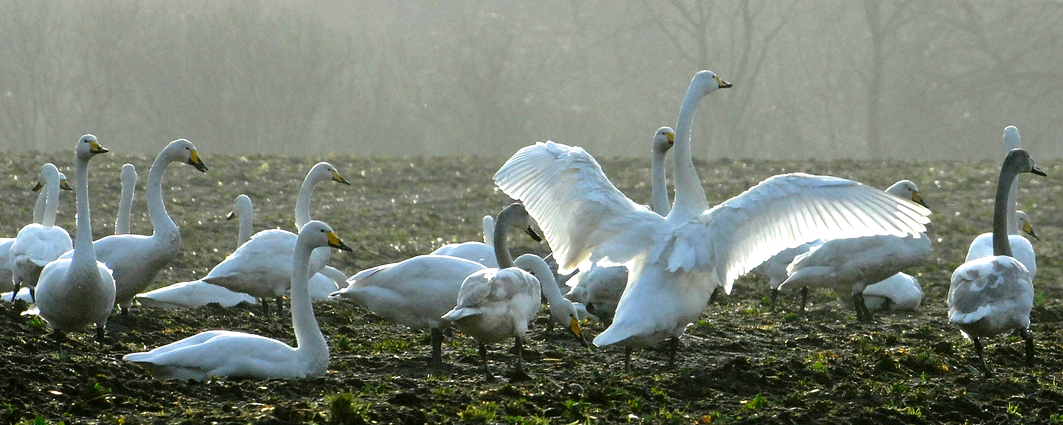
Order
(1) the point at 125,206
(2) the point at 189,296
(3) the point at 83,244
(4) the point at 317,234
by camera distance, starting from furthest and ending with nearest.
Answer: (1) the point at 125,206
(2) the point at 189,296
(3) the point at 83,244
(4) the point at 317,234

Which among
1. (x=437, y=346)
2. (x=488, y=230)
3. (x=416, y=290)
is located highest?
(x=488, y=230)

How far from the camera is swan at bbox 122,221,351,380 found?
7.20 m

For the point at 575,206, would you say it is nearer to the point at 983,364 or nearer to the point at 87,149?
the point at 983,364

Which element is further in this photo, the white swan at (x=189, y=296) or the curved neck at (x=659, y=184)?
the white swan at (x=189, y=296)

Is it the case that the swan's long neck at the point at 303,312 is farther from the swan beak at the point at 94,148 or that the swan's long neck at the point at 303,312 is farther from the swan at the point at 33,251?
the swan at the point at 33,251

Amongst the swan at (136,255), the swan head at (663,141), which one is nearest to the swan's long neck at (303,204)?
the swan at (136,255)

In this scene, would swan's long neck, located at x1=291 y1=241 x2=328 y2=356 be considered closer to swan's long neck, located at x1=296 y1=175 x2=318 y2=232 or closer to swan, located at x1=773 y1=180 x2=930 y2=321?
swan's long neck, located at x1=296 y1=175 x2=318 y2=232

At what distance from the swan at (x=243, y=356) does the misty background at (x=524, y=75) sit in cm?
3760

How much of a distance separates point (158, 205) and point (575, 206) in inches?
153

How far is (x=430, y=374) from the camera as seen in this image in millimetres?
8227

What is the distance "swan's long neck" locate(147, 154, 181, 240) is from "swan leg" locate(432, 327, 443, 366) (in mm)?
→ 2529

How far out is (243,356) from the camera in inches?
287

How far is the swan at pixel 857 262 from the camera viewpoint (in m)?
11.4

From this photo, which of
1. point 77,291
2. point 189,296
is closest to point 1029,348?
point 77,291
